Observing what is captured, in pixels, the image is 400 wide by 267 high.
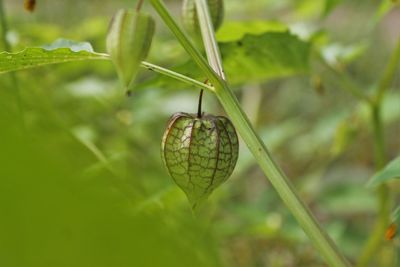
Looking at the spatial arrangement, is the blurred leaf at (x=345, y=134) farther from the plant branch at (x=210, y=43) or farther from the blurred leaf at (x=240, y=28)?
the plant branch at (x=210, y=43)

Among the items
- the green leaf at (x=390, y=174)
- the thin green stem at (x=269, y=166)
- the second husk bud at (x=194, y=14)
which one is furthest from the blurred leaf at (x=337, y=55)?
the thin green stem at (x=269, y=166)

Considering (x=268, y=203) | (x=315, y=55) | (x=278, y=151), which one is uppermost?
(x=315, y=55)

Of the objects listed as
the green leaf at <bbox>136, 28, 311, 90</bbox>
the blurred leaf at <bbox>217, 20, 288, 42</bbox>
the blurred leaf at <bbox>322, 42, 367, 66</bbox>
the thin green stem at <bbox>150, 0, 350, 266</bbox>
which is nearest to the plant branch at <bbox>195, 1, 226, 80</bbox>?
the thin green stem at <bbox>150, 0, 350, 266</bbox>

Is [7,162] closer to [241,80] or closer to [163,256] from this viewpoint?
[163,256]

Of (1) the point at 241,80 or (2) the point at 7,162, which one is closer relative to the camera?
(2) the point at 7,162

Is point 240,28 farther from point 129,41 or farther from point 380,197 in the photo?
point 129,41

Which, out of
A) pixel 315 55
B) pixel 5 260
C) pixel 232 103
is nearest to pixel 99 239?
pixel 5 260

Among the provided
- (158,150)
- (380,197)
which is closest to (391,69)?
(380,197)
